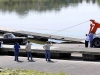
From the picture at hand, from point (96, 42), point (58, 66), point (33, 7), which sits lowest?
point (58, 66)

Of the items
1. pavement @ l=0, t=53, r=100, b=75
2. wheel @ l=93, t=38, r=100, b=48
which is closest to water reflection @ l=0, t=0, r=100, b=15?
wheel @ l=93, t=38, r=100, b=48

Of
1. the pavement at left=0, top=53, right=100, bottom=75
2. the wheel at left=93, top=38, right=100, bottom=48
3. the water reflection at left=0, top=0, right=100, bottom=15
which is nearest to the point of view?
the pavement at left=0, top=53, right=100, bottom=75

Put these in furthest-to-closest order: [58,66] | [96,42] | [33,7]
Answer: [33,7]
[96,42]
[58,66]

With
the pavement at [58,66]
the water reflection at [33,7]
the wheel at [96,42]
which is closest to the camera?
the pavement at [58,66]

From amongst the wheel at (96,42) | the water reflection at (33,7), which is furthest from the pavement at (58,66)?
the water reflection at (33,7)

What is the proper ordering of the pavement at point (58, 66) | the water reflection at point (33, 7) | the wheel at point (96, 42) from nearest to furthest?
Answer: the pavement at point (58, 66) → the wheel at point (96, 42) → the water reflection at point (33, 7)

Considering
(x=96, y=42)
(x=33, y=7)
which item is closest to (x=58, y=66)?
(x=96, y=42)

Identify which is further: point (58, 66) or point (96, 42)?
point (96, 42)

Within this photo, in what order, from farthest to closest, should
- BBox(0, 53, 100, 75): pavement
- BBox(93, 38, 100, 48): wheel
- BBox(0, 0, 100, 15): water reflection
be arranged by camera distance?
BBox(0, 0, 100, 15): water reflection
BBox(93, 38, 100, 48): wheel
BBox(0, 53, 100, 75): pavement

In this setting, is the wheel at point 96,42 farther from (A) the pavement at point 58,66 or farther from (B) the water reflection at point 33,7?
(B) the water reflection at point 33,7

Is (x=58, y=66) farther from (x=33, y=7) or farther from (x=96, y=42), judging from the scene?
(x=33, y=7)

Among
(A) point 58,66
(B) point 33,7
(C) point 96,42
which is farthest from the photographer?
(B) point 33,7

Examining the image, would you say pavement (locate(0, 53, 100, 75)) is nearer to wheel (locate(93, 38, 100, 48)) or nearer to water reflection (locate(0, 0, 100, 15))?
wheel (locate(93, 38, 100, 48))

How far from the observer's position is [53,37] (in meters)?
34.5
